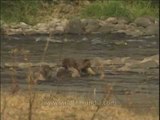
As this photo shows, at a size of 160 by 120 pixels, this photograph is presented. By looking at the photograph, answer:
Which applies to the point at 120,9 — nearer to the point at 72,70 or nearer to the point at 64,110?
the point at 72,70

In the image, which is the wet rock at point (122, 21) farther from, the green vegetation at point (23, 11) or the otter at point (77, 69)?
the otter at point (77, 69)

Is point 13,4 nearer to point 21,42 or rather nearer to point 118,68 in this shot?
point 21,42

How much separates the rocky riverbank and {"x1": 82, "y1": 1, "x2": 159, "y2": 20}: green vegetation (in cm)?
59

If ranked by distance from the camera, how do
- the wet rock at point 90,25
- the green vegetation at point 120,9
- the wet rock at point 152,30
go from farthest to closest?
1. the green vegetation at point 120,9
2. the wet rock at point 90,25
3. the wet rock at point 152,30

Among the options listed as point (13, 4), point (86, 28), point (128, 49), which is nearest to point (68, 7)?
point (13, 4)

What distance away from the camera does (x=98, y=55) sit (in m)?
19.7

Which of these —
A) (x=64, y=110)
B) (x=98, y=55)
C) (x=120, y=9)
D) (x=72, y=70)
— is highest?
(x=64, y=110)

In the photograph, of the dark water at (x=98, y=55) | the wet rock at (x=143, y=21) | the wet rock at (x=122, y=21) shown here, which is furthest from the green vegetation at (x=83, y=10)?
the dark water at (x=98, y=55)

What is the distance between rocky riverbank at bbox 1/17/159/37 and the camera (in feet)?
90.1

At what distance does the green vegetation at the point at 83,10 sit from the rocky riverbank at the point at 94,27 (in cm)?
75

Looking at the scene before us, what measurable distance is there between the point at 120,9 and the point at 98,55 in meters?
11.5

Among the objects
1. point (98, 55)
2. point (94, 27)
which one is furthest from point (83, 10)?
point (98, 55)

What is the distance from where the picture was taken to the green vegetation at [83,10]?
101ft

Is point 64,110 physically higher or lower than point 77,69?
higher
